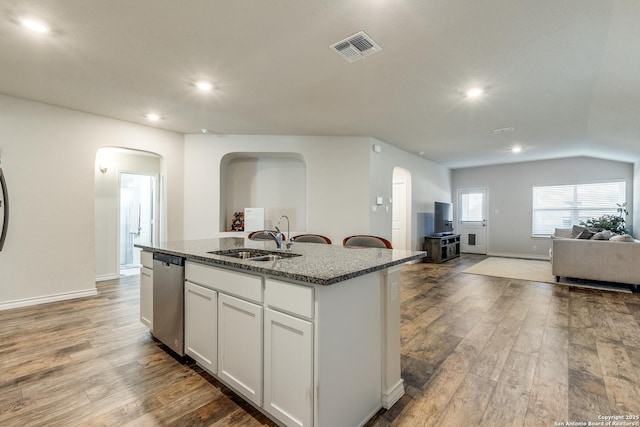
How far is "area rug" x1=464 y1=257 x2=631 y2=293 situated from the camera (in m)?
4.78

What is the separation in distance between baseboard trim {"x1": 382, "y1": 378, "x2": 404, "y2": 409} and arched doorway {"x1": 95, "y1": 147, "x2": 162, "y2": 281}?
191 inches

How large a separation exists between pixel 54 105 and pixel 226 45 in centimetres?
295

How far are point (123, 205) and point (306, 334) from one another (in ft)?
20.5

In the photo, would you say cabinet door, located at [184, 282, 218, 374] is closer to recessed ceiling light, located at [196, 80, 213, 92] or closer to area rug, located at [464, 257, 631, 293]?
recessed ceiling light, located at [196, 80, 213, 92]

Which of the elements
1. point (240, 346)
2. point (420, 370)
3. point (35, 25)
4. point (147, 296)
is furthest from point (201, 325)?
point (35, 25)

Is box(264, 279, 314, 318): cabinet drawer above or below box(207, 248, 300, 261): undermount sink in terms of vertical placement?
below

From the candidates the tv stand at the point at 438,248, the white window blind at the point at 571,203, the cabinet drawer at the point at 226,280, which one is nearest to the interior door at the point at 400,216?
the tv stand at the point at 438,248

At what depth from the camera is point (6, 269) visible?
351 centimetres

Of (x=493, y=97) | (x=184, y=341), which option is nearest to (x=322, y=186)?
(x=493, y=97)

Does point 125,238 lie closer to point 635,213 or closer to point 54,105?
point 54,105

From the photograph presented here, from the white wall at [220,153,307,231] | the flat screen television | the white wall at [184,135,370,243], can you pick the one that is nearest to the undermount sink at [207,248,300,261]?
the white wall at [184,135,370,243]

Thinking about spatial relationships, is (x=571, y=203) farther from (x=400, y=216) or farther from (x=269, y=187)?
(x=269, y=187)

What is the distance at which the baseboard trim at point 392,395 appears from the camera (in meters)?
1.77

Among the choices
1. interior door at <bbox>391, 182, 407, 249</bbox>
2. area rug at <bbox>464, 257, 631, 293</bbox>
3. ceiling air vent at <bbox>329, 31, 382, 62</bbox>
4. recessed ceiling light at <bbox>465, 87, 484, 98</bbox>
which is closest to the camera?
ceiling air vent at <bbox>329, 31, 382, 62</bbox>
